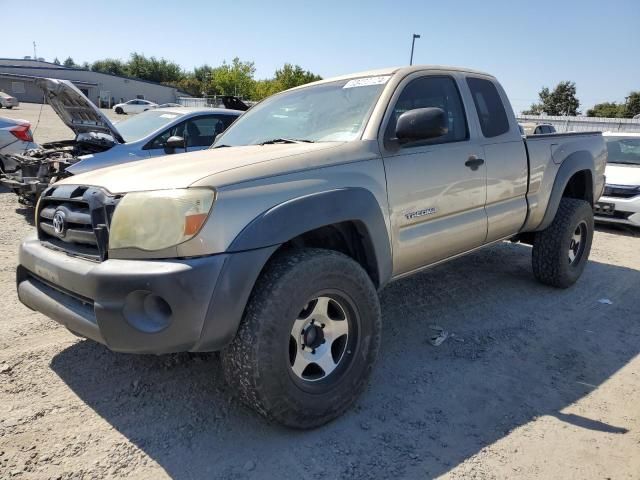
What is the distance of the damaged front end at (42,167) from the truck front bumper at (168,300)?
510 centimetres

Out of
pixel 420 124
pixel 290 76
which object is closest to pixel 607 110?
pixel 290 76

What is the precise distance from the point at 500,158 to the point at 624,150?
6.44 metres

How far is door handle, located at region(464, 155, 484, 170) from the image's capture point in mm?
3601

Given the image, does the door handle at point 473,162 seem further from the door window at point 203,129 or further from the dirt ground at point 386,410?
the door window at point 203,129

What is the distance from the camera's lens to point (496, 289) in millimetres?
4922

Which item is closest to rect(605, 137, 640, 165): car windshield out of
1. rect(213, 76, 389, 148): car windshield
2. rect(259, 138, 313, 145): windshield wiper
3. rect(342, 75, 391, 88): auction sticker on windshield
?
rect(342, 75, 391, 88): auction sticker on windshield

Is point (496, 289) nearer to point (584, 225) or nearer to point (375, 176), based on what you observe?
point (584, 225)

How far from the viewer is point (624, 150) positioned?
29.1ft

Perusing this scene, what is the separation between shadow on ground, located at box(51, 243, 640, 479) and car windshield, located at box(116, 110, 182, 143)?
14.3 feet

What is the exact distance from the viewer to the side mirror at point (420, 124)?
2914mm

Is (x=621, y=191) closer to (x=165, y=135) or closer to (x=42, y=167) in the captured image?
(x=165, y=135)

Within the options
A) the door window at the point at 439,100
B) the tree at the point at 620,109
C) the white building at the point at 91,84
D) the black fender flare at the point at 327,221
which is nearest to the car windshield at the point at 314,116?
the door window at the point at 439,100

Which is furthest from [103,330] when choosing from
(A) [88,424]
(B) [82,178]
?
(B) [82,178]

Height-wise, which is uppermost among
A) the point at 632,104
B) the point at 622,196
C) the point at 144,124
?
the point at 632,104
